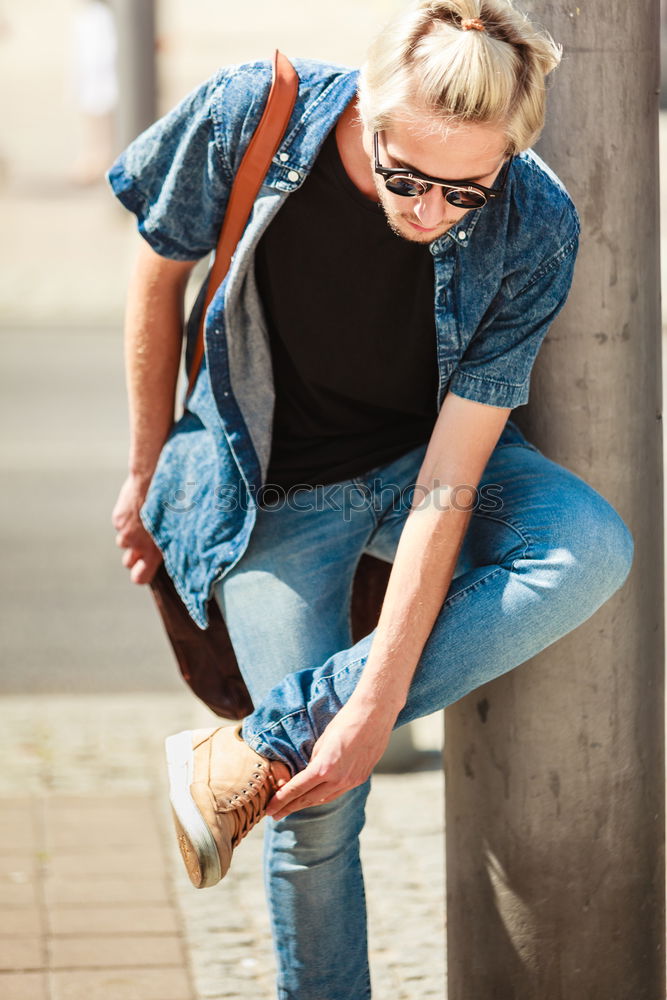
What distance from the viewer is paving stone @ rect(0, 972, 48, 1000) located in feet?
9.22

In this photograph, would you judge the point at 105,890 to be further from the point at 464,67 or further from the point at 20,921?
the point at 464,67

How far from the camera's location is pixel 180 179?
96.5 inches

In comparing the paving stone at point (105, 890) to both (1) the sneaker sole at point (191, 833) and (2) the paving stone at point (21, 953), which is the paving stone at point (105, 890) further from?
(1) the sneaker sole at point (191, 833)

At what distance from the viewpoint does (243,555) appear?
2.51 metres

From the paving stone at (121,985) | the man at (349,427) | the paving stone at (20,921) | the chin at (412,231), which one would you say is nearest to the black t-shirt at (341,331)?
the man at (349,427)

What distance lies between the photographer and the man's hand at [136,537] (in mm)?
2738

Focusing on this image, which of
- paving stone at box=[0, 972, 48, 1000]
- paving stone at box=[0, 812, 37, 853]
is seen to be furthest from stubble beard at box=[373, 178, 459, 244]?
paving stone at box=[0, 812, 37, 853]

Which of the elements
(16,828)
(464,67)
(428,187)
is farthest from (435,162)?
(16,828)

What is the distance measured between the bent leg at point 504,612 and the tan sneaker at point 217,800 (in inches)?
1.6

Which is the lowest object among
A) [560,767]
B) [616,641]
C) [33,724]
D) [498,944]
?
[33,724]

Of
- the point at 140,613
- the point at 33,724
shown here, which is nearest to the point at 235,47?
the point at 140,613

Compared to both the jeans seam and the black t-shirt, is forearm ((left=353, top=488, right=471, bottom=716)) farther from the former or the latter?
the black t-shirt

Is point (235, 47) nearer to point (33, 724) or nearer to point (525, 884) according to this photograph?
point (33, 724)

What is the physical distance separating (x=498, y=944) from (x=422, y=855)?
3.21ft
